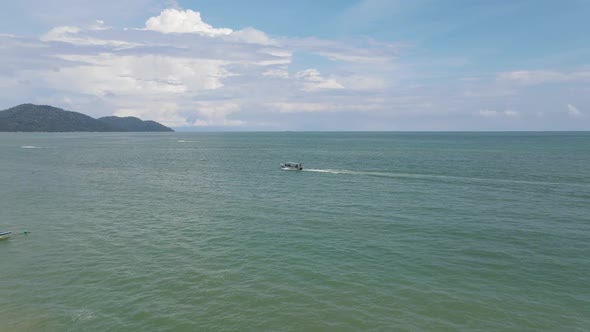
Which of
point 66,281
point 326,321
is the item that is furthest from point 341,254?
point 66,281

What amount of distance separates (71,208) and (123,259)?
30.7 metres

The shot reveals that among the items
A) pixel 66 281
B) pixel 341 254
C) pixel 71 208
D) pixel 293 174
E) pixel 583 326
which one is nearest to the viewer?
pixel 583 326

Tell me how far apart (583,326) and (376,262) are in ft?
58.5

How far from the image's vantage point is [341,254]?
41438 mm

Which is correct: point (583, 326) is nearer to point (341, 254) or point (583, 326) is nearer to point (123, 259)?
point (341, 254)

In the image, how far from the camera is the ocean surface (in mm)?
28578

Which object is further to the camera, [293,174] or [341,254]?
[293,174]

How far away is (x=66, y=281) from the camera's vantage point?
3428cm

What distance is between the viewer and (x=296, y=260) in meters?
39.8

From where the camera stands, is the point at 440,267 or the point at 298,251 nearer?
the point at 440,267

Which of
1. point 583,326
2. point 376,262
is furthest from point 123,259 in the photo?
point 583,326

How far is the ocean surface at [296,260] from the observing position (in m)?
28.6

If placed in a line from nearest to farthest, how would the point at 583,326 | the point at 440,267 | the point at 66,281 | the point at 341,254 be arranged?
Answer: the point at 583,326 → the point at 66,281 → the point at 440,267 → the point at 341,254

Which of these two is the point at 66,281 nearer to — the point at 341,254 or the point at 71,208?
the point at 341,254
